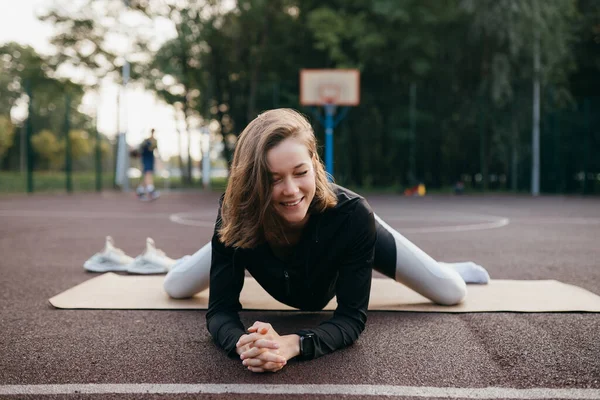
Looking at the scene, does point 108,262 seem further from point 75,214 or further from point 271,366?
point 75,214

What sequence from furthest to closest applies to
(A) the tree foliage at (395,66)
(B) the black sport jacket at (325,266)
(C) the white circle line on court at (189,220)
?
(A) the tree foliage at (395,66)
(C) the white circle line on court at (189,220)
(B) the black sport jacket at (325,266)

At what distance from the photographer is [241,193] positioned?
7.35 ft

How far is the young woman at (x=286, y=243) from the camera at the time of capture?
84.7 inches

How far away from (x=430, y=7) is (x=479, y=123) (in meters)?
5.66

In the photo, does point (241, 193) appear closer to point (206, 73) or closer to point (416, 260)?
point (416, 260)

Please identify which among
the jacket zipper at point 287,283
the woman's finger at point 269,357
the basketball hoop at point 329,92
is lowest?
the woman's finger at point 269,357

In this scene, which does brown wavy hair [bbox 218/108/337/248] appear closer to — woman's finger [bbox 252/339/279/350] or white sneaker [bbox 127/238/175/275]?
woman's finger [bbox 252/339/279/350]

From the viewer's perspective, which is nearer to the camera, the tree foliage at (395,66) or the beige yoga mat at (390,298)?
the beige yoga mat at (390,298)

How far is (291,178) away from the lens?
2160 mm

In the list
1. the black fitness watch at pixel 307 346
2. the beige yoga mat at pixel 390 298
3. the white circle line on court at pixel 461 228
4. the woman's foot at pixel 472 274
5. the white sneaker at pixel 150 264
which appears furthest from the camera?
the white circle line on court at pixel 461 228

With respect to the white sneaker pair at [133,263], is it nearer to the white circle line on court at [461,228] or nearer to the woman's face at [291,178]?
the woman's face at [291,178]

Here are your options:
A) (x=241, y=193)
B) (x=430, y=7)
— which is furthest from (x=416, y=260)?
(x=430, y=7)

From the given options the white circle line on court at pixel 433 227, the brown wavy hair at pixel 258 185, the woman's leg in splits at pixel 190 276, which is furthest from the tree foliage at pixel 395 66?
the brown wavy hair at pixel 258 185

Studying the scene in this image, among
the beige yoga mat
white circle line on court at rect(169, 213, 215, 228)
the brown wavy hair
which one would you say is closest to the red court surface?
the beige yoga mat
